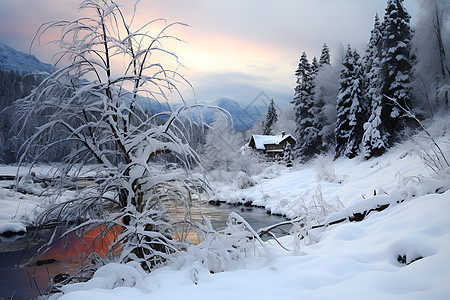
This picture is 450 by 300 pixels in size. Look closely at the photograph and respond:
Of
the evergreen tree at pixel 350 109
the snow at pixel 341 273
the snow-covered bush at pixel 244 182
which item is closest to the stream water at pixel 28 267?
Answer: the snow at pixel 341 273

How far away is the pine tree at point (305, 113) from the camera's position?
1143 inches

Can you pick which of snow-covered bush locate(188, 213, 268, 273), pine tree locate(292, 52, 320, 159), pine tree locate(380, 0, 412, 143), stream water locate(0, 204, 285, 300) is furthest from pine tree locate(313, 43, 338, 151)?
snow-covered bush locate(188, 213, 268, 273)

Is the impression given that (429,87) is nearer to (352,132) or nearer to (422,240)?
(352,132)

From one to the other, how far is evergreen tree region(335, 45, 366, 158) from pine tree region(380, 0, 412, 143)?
11.9 feet

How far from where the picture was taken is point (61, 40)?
12.7ft

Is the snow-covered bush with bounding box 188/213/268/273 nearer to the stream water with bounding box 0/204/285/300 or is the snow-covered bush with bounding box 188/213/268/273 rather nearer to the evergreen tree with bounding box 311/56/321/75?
the stream water with bounding box 0/204/285/300

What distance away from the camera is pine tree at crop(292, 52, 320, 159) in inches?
1143

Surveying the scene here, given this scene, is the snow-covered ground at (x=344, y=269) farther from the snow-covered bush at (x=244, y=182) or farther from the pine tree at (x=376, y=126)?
the snow-covered bush at (x=244, y=182)

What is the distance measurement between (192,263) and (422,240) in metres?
2.67

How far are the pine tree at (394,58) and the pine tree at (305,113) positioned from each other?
10.4m

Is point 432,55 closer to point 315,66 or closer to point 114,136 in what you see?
point 315,66

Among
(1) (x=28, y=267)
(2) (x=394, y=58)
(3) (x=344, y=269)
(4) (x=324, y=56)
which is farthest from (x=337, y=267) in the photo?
(4) (x=324, y=56)

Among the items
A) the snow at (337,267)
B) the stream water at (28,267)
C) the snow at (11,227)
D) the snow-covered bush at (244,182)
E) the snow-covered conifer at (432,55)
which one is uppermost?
the snow-covered conifer at (432,55)

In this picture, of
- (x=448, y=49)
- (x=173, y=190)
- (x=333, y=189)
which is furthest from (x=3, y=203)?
(x=448, y=49)
